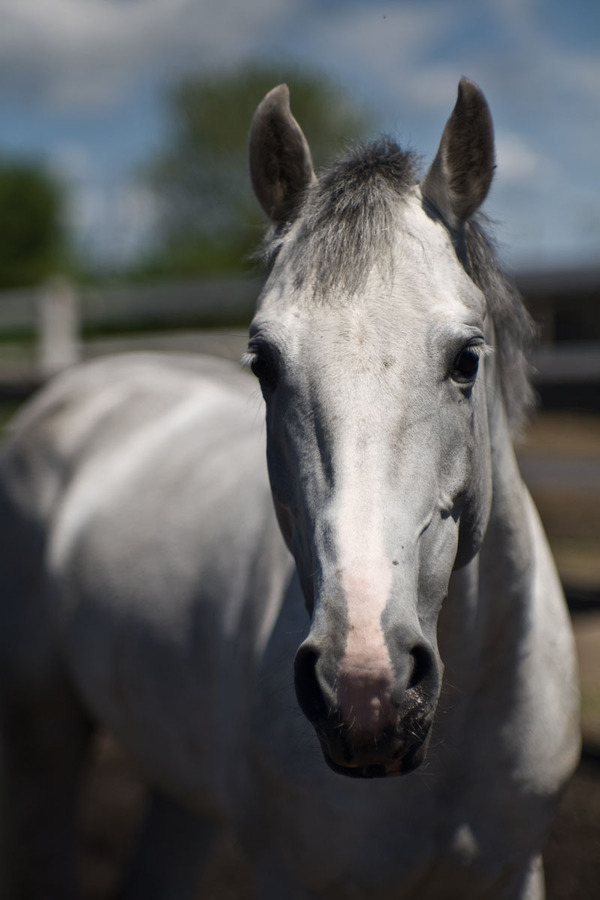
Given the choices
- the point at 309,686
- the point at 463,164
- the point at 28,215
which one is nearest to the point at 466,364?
the point at 463,164

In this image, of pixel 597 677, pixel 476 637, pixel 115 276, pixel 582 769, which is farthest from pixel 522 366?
pixel 115 276

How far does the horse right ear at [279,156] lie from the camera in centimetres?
172

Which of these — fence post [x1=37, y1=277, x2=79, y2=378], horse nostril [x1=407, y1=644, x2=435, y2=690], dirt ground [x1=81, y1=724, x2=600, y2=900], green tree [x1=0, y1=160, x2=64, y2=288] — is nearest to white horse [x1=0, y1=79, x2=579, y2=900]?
horse nostril [x1=407, y1=644, x2=435, y2=690]

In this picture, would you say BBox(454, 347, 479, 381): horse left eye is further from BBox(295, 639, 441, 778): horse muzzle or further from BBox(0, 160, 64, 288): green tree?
BBox(0, 160, 64, 288): green tree

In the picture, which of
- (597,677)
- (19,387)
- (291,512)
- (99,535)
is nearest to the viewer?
(291,512)

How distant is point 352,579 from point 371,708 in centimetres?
18

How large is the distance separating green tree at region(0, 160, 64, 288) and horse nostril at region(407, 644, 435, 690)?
3430 cm

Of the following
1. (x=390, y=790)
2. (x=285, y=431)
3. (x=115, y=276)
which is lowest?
(x=115, y=276)

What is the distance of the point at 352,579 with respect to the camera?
1.23 m

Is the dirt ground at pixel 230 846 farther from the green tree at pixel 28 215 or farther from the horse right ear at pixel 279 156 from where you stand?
the green tree at pixel 28 215

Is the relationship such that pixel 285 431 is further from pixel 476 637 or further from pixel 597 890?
pixel 597 890

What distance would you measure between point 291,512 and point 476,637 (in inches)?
21.2

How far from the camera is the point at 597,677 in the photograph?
4.22 metres

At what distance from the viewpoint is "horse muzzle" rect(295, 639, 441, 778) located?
1205 mm
